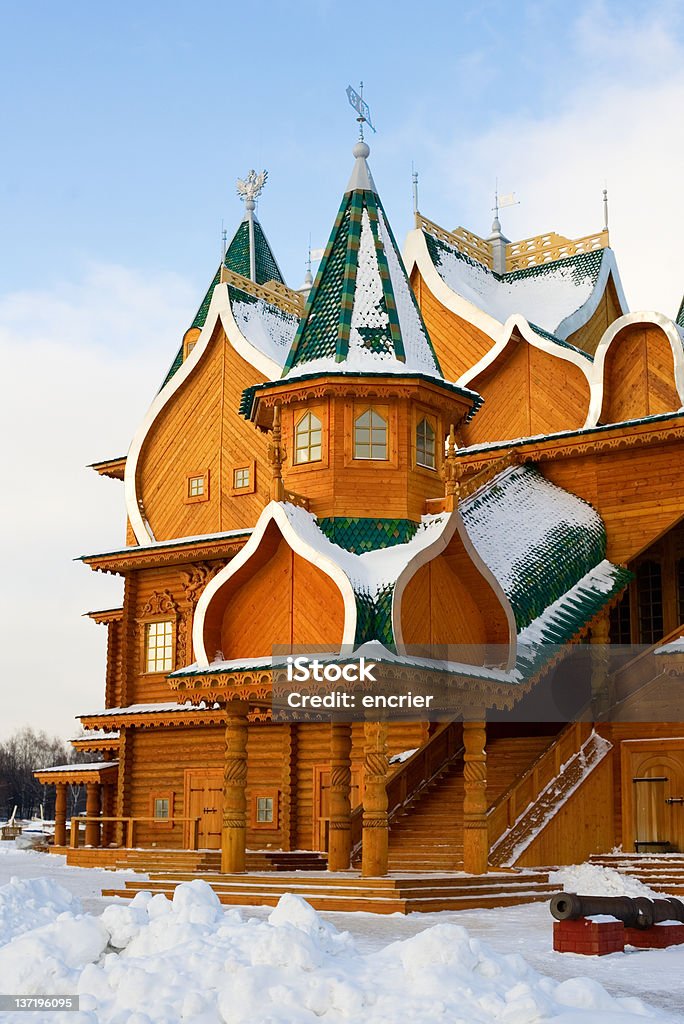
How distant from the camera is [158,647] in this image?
2536 cm

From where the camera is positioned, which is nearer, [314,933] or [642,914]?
[314,933]

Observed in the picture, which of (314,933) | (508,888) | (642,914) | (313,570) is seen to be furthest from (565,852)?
(314,933)

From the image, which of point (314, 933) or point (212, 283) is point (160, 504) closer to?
A: point (212, 283)

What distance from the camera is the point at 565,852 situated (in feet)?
56.3

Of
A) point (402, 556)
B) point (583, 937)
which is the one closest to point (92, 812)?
point (402, 556)

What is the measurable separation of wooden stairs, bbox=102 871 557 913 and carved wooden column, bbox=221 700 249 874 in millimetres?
360

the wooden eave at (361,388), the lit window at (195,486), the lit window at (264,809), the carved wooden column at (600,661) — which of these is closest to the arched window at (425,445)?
the wooden eave at (361,388)

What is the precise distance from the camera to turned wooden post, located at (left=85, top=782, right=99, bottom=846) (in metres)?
26.0

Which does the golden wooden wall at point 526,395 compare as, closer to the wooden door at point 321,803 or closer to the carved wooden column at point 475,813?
the wooden door at point 321,803

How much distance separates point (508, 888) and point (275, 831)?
8.99m

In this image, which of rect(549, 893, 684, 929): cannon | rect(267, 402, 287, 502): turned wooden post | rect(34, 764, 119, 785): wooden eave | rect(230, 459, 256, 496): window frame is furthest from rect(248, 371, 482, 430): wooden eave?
rect(34, 764, 119, 785): wooden eave

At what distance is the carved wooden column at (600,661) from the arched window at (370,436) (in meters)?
4.74

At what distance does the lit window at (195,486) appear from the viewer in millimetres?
25812

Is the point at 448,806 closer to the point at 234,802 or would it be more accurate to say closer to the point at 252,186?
the point at 234,802
